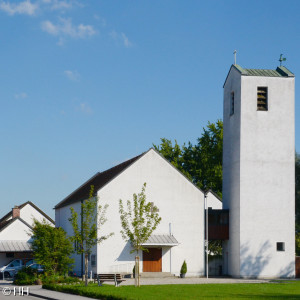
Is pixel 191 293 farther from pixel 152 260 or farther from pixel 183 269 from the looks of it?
pixel 152 260

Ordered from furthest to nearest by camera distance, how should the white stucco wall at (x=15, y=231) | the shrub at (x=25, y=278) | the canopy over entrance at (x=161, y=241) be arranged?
1. the white stucco wall at (x=15, y=231)
2. the canopy over entrance at (x=161, y=241)
3. the shrub at (x=25, y=278)

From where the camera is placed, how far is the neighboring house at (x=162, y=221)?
48656mm

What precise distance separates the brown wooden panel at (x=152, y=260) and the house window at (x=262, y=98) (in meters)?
13.8

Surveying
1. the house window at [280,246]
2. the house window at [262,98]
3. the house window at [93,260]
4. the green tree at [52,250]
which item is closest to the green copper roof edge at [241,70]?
the house window at [262,98]

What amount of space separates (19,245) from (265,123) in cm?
2598

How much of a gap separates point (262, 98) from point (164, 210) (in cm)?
1180

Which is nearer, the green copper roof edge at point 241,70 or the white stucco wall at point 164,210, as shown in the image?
the white stucco wall at point 164,210

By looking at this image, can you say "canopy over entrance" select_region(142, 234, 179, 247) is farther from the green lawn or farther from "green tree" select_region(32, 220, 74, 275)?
the green lawn

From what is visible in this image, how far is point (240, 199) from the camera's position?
49.2 m

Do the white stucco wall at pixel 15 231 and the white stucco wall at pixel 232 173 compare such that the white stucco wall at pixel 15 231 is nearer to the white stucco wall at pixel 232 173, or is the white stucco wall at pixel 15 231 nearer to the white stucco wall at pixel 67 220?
the white stucco wall at pixel 67 220

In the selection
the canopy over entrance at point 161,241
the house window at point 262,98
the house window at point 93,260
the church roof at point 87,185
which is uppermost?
the house window at point 262,98

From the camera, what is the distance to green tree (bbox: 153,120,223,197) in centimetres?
7175

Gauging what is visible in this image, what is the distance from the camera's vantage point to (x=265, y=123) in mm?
50156

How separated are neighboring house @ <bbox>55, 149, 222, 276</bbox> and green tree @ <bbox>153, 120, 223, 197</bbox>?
19.8 m
